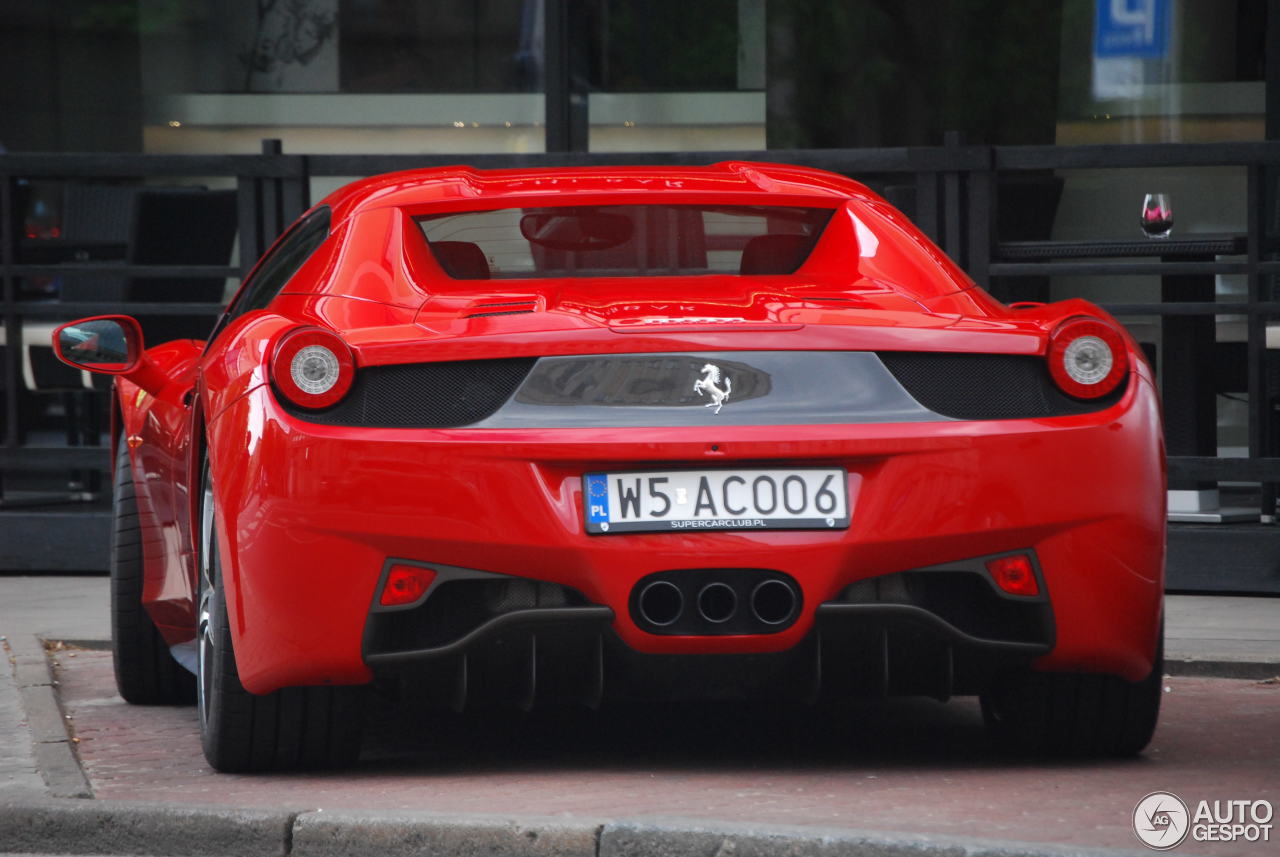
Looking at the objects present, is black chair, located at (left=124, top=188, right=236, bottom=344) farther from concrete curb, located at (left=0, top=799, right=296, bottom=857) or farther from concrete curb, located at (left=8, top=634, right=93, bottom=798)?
concrete curb, located at (left=0, top=799, right=296, bottom=857)

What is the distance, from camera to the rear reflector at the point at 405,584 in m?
4.32

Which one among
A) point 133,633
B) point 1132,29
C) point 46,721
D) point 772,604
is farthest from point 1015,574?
point 1132,29

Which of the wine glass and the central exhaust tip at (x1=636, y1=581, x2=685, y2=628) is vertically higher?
the wine glass

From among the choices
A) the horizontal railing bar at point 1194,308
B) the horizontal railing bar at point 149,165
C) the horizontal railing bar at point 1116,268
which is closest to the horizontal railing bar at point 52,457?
the horizontal railing bar at point 149,165

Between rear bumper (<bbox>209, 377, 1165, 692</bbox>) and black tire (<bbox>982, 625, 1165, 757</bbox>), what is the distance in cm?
39

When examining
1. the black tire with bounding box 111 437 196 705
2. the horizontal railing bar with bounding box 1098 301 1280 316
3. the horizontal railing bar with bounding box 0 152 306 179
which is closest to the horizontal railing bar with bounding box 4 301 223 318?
the horizontal railing bar with bounding box 0 152 306 179

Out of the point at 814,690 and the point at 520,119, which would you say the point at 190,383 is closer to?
the point at 814,690

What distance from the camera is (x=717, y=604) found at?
4324mm

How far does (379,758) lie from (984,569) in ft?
4.96

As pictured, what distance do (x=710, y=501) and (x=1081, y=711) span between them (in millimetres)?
1121

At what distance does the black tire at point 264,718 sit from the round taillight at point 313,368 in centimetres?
49

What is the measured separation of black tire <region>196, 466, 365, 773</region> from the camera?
15.2ft

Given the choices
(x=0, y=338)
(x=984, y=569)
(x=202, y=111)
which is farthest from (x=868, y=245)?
(x=202, y=111)

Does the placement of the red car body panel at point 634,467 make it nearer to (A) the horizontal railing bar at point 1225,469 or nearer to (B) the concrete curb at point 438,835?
(B) the concrete curb at point 438,835
